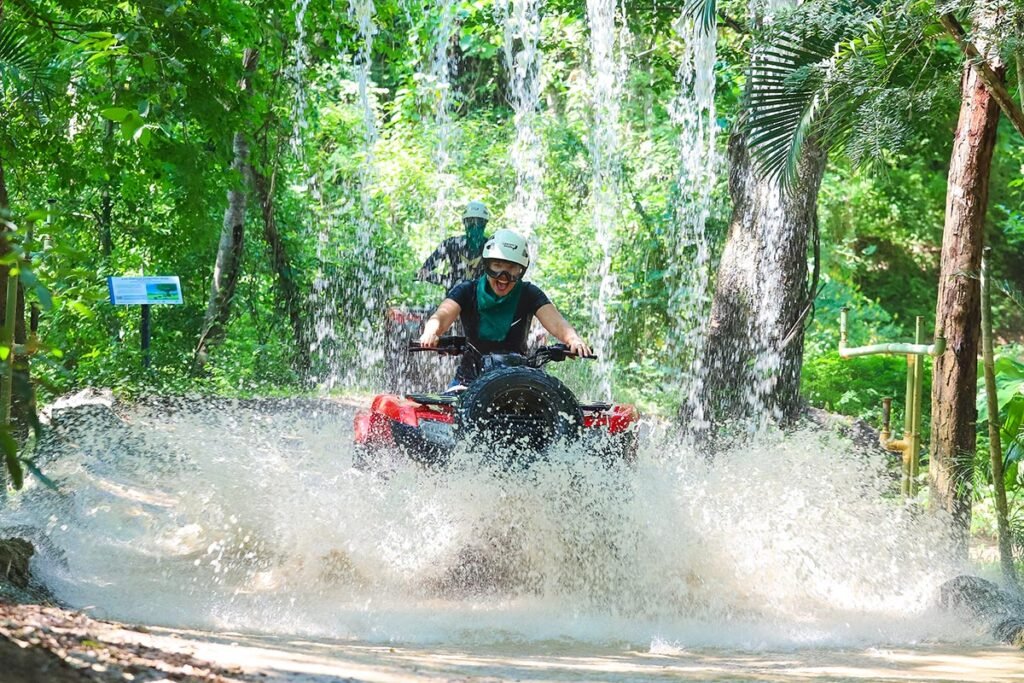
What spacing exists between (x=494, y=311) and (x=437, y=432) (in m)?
1.30

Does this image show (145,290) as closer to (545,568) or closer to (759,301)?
(759,301)

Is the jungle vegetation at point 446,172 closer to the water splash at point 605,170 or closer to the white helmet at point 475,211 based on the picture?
the water splash at point 605,170

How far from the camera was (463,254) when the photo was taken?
12.9 meters

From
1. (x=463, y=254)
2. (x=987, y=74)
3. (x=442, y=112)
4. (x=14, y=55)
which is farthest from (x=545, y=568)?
(x=442, y=112)

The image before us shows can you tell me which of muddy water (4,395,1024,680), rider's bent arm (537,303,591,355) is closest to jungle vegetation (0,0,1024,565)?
muddy water (4,395,1024,680)

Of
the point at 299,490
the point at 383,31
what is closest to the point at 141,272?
the point at 383,31

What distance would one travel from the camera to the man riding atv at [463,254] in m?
12.6

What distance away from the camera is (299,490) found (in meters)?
8.30

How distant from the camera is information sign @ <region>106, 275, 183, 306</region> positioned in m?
14.4

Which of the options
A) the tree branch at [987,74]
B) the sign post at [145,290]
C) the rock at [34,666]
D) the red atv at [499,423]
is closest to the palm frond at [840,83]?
the tree branch at [987,74]

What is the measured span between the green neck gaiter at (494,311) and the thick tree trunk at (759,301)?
205 inches

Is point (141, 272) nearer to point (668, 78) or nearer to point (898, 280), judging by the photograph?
point (668, 78)

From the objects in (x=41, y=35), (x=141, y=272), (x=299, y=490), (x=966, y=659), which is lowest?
(x=966, y=659)

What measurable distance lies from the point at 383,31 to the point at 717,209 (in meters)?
4.97
